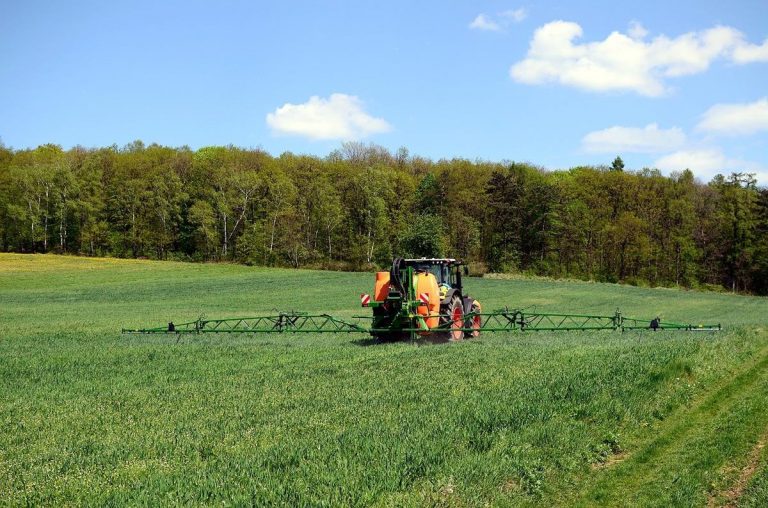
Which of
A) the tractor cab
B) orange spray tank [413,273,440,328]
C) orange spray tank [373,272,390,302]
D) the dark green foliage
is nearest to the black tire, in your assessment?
the tractor cab

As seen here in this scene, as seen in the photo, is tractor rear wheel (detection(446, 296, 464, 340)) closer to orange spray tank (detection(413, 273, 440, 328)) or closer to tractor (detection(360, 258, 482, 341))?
tractor (detection(360, 258, 482, 341))

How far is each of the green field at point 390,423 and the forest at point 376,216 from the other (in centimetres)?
5621

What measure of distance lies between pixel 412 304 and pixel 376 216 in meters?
57.0

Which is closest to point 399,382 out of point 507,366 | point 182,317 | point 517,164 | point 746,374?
point 507,366

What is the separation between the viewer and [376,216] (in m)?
76.3

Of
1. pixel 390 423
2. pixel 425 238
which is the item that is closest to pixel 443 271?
pixel 390 423

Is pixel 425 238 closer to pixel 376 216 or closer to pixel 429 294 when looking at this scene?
pixel 376 216

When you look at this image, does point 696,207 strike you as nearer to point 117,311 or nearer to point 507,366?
point 117,311

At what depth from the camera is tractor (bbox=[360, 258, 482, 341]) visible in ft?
64.7

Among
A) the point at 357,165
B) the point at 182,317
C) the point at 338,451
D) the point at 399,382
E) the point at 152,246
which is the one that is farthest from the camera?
the point at 357,165

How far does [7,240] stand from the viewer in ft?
262

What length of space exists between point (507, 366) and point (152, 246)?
72.1 m

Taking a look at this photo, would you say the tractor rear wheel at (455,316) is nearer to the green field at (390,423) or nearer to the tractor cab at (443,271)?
the tractor cab at (443,271)

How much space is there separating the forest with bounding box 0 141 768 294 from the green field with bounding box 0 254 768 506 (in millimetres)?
56205
